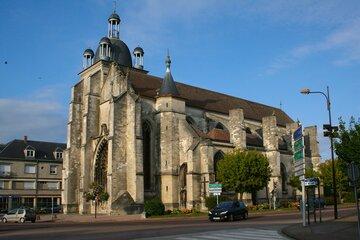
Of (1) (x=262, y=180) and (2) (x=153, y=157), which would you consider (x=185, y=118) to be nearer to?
(2) (x=153, y=157)

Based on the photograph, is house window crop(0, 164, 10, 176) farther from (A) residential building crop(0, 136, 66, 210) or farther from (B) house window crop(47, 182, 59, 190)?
(B) house window crop(47, 182, 59, 190)

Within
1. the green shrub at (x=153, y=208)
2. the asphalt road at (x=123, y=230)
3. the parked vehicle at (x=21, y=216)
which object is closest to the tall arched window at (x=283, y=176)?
the green shrub at (x=153, y=208)

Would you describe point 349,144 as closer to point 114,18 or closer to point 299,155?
point 299,155

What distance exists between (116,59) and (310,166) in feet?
95.4

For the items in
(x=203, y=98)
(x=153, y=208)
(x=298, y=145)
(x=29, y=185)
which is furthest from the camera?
(x=29, y=185)

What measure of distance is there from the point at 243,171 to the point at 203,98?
50.8ft

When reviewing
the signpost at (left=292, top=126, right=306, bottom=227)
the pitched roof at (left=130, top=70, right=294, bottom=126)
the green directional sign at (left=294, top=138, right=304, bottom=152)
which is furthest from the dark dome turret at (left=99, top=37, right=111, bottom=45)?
the green directional sign at (left=294, top=138, right=304, bottom=152)

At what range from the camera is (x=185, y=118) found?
44688mm

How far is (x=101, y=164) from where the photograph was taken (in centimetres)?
4503

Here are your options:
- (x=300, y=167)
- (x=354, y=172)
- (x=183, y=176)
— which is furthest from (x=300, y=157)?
(x=183, y=176)

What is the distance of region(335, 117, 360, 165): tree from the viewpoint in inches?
1093

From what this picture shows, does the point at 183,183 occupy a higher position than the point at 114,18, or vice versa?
the point at 114,18

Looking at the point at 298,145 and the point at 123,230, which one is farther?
the point at 123,230

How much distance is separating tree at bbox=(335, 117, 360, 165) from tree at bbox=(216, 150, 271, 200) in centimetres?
1104
